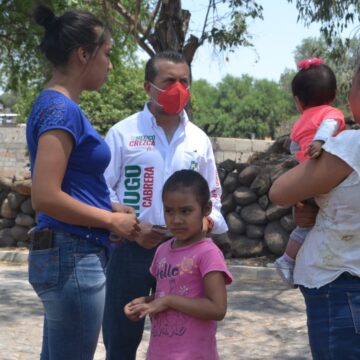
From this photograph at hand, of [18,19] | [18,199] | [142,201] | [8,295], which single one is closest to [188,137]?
[142,201]

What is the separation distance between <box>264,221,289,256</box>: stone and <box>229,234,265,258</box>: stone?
0.17 metres

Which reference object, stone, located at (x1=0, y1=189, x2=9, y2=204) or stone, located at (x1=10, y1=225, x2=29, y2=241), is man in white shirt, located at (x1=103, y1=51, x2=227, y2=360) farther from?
stone, located at (x1=0, y1=189, x2=9, y2=204)

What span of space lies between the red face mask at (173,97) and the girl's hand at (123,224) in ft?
3.09

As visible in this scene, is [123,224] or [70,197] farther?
[123,224]

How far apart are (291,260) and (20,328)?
4.32m

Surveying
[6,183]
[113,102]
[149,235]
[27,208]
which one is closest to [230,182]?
[27,208]

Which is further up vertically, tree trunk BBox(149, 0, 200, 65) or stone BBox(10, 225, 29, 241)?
tree trunk BBox(149, 0, 200, 65)

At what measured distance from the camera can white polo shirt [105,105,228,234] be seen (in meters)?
3.50

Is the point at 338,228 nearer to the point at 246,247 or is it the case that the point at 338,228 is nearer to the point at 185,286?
the point at 185,286

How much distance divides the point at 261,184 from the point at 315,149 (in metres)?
8.24

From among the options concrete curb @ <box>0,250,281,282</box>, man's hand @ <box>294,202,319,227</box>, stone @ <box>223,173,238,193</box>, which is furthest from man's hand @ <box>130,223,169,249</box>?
stone @ <box>223,173,238,193</box>

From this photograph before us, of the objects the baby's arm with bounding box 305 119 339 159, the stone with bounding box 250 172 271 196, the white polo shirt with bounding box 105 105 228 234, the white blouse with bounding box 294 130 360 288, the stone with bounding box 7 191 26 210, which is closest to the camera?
the white blouse with bounding box 294 130 360 288

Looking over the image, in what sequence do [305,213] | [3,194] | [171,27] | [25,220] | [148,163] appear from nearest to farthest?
[305,213]
[148,163]
[171,27]
[25,220]
[3,194]

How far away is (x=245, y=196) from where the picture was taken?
35.1 feet
